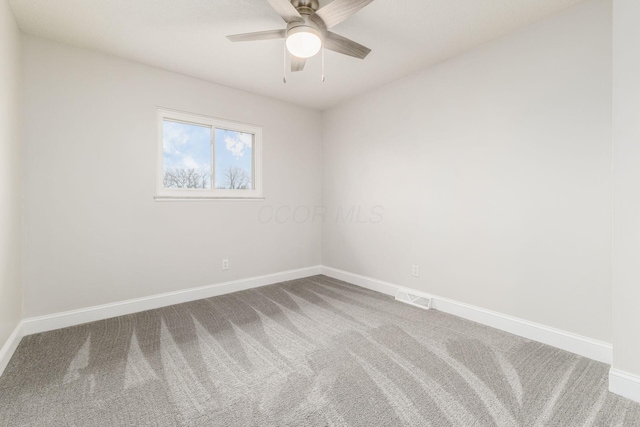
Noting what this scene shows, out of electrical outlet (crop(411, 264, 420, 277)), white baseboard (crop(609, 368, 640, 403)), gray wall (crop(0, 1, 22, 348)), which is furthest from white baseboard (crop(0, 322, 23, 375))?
white baseboard (crop(609, 368, 640, 403))

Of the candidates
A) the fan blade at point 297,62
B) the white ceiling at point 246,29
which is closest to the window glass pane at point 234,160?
the white ceiling at point 246,29

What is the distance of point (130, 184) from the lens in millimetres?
3020

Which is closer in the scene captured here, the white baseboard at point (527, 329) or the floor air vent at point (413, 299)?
the white baseboard at point (527, 329)

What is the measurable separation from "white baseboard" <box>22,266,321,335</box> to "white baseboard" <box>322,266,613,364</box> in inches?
70.9

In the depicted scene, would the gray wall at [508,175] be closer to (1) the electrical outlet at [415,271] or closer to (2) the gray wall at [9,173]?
(1) the electrical outlet at [415,271]

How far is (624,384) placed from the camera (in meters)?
1.71

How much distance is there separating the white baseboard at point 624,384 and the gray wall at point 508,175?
0.44 m

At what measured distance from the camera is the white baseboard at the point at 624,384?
1678mm

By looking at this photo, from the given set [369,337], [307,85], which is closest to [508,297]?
[369,337]

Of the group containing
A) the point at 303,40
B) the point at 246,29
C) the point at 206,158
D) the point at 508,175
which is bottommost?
the point at 508,175

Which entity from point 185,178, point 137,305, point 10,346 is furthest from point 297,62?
point 10,346

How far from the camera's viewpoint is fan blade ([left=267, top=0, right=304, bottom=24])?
1.78 m

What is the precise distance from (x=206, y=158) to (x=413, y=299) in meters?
3.05

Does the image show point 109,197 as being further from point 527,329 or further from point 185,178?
point 527,329
